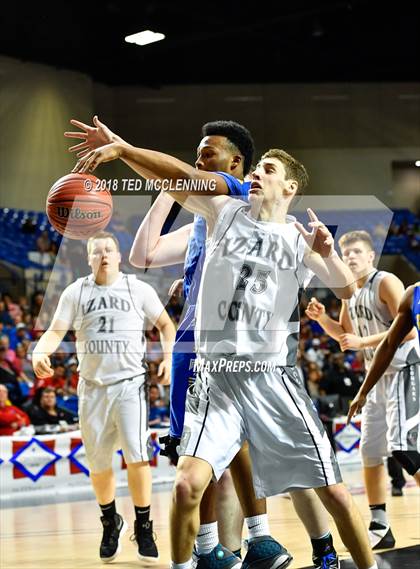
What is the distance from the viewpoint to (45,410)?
1086 cm

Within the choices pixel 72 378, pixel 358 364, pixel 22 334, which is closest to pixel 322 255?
Answer: pixel 72 378

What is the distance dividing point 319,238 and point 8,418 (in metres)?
7.23

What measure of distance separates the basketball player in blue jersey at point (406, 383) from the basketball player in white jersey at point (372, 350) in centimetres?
3

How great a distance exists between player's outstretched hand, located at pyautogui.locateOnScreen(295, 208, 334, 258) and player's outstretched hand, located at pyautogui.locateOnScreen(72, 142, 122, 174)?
918mm

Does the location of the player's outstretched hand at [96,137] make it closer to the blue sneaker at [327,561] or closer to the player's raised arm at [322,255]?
the player's raised arm at [322,255]

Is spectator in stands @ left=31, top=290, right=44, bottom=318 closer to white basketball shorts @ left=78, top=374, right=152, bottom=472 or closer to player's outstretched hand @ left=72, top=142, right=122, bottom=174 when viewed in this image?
white basketball shorts @ left=78, top=374, right=152, bottom=472

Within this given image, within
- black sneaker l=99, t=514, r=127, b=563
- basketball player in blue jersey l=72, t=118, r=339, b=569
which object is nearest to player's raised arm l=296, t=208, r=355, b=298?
basketball player in blue jersey l=72, t=118, r=339, b=569

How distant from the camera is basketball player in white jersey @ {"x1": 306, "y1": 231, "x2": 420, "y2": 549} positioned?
5941 mm

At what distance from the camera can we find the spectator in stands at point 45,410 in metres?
10.8

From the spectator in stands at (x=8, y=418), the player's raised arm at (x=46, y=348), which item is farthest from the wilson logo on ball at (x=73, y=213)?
the spectator in stands at (x=8, y=418)

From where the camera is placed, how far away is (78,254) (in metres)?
7.36

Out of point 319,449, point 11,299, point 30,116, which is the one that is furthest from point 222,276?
point 30,116

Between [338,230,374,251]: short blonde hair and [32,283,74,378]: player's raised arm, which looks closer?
[32,283,74,378]: player's raised arm

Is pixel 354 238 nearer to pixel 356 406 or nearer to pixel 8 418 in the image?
pixel 356 406
